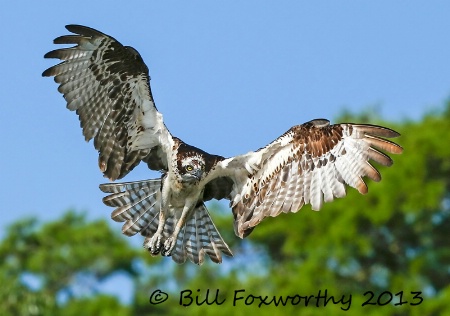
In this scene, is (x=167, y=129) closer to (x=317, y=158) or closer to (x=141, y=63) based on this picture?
(x=141, y=63)

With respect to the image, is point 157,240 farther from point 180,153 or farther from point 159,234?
point 180,153

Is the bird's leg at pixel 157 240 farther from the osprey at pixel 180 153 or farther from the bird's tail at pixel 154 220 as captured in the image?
the bird's tail at pixel 154 220

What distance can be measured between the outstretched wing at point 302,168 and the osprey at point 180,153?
0.03ft

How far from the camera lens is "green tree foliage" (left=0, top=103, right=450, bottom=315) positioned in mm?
31281

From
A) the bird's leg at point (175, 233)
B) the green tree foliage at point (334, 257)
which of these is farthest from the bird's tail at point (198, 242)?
the green tree foliage at point (334, 257)

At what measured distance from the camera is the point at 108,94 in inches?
547

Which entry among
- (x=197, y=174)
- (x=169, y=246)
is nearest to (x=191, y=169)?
(x=197, y=174)

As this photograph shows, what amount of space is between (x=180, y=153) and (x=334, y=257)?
19608mm

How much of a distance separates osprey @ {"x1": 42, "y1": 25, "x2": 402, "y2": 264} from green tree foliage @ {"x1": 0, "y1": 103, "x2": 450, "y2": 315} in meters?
15.8

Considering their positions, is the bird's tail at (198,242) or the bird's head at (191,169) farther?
the bird's tail at (198,242)

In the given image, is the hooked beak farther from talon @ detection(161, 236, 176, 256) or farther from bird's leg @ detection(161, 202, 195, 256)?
talon @ detection(161, 236, 176, 256)

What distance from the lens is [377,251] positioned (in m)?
34.2

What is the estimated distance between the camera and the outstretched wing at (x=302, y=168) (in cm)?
1321

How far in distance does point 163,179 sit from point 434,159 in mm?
20837
